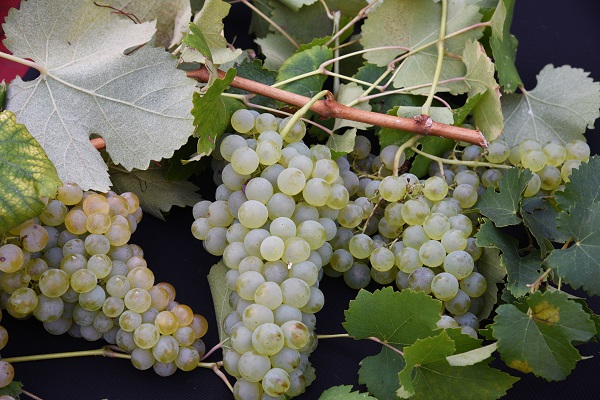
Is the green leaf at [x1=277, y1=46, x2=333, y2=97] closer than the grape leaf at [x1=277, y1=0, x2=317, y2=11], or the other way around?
the green leaf at [x1=277, y1=46, x2=333, y2=97]

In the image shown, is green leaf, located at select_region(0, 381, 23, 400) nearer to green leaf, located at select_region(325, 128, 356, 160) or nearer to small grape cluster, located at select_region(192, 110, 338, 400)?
small grape cluster, located at select_region(192, 110, 338, 400)

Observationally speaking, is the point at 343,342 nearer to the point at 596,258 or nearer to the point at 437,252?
the point at 437,252

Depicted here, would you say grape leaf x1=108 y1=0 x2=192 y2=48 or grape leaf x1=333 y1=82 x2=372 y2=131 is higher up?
grape leaf x1=108 y1=0 x2=192 y2=48

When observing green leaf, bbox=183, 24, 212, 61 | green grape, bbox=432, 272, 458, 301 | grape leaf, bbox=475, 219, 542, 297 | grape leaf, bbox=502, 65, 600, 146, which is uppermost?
green leaf, bbox=183, 24, 212, 61

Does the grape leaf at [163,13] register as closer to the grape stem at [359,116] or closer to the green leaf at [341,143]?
the grape stem at [359,116]

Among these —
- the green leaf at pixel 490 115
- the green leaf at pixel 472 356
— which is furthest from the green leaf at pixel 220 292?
the green leaf at pixel 490 115

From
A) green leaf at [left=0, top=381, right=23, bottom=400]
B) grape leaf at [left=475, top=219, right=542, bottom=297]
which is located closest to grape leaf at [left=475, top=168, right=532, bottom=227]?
grape leaf at [left=475, top=219, right=542, bottom=297]

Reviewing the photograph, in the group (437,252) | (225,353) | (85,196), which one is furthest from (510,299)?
(85,196)
